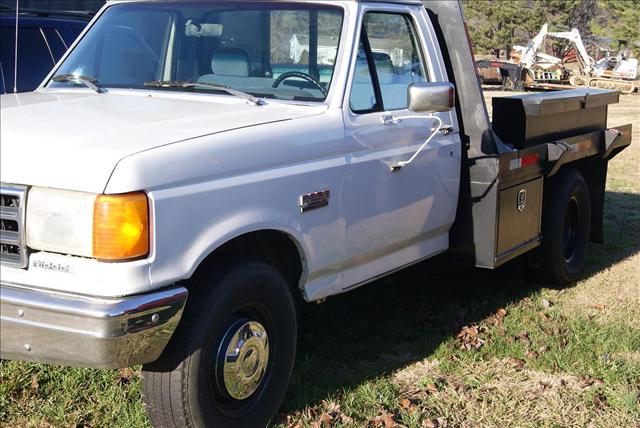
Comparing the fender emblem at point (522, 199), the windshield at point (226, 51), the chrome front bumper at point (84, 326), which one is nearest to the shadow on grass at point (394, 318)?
the fender emblem at point (522, 199)

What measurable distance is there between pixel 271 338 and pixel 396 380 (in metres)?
1.08

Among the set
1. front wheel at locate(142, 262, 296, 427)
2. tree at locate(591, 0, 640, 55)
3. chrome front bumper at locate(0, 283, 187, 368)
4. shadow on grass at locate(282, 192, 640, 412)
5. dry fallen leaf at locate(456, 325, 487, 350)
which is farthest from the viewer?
tree at locate(591, 0, 640, 55)

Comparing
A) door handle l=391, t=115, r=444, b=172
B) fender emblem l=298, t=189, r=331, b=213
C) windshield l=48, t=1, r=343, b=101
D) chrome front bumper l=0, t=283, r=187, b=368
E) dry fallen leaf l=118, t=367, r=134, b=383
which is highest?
windshield l=48, t=1, r=343, b=101

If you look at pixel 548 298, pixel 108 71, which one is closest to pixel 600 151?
pixel 548 298

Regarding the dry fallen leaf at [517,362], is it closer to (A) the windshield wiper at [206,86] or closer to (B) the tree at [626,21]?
(A) the windshield wiper at [206,86]

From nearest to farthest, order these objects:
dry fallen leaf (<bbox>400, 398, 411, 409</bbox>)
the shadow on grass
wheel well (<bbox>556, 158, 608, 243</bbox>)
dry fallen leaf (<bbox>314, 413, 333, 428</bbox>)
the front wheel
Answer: the front wheel → dry fallen leaf (<bbox>314, 413, 333, 428</bbox>) → dry fallen leaf (<bbox>400, 398, 411, 409</bbox>) → the shadow on grass → wheel well (<bbox>556, 158, 608, 243</bbox>)

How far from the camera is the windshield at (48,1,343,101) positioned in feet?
14.6

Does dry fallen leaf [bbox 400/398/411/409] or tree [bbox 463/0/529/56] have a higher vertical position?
tree [bbox 463/0/529/56]

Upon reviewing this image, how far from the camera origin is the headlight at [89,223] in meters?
3.13

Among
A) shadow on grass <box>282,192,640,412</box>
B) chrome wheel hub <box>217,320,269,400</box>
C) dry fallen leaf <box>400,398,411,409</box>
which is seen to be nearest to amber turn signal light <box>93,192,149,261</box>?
chrome wheel hub <box>217,320,269,400</box>

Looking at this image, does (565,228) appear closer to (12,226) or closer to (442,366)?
(442,366)

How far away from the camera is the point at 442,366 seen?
4.90 m

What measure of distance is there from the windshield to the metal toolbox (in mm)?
1741

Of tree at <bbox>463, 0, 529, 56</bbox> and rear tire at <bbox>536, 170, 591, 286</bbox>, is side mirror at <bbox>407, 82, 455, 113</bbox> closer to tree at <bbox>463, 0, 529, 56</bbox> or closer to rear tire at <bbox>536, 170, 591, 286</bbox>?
rear tire at <bbox>536, 170, 591, 286</bbox>
